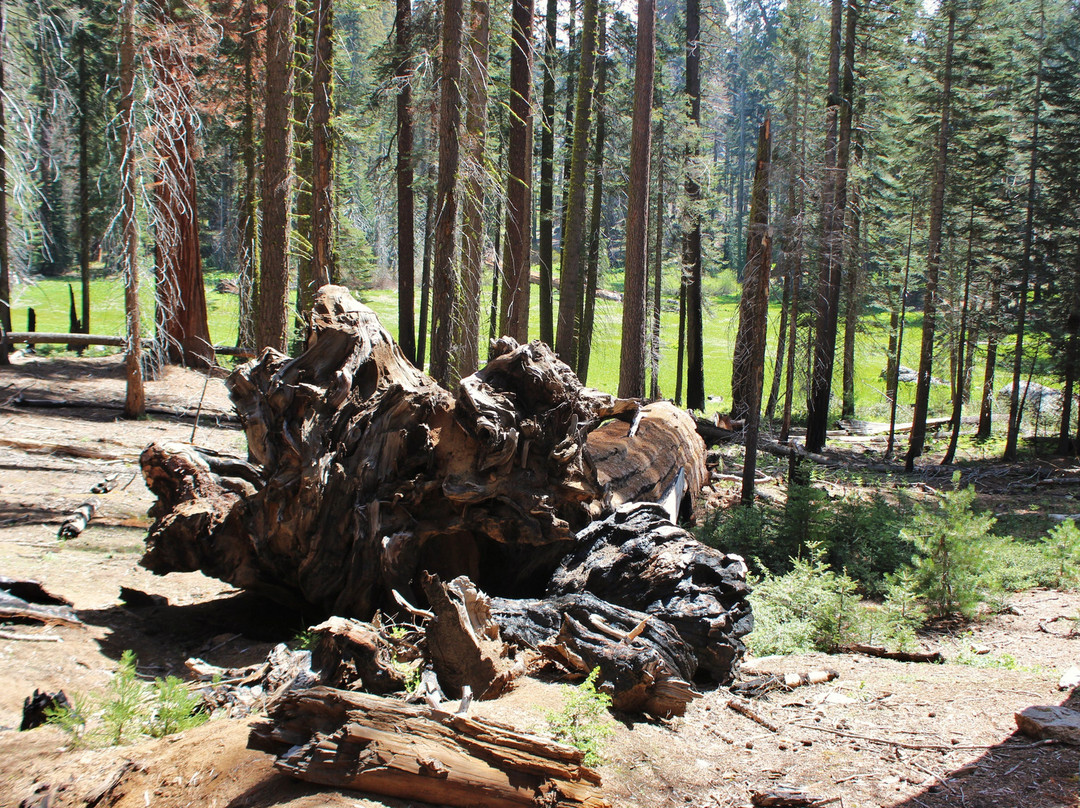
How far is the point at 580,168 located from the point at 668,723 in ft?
48.9

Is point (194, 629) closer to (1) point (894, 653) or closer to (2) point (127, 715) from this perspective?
(2) point (127, 715)

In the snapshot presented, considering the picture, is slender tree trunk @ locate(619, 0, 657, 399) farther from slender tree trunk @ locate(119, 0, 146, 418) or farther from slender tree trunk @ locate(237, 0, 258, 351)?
slender tree trunk @ locate(119, 0, 146, 418)

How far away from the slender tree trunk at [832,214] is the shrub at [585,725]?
678 inches

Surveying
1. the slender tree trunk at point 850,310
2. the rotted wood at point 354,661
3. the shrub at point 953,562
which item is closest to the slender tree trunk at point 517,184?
the shrub at point 953,562

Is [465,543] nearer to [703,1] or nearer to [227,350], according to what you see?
[227,350]

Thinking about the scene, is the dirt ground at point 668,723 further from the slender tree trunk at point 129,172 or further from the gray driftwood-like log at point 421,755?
the slender tree trunk at point 129,172

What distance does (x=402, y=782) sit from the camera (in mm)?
3291

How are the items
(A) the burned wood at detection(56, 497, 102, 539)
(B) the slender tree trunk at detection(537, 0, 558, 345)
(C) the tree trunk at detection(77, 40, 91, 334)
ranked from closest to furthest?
(A) the burned wood at detection(56, 497, 102, 539), (B) the slender tree trunk at detection(537, 0, 558, 345), (C) the tree trunk at detection(77, 40, 91, 334)

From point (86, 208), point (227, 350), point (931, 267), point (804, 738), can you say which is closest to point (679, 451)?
point (804, 738)

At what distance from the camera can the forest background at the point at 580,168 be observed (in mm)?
11227

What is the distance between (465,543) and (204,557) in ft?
7.62

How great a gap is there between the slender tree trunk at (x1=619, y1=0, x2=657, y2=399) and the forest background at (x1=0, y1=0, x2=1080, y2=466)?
0.20ft

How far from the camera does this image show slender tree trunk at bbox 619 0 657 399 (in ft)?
45.1

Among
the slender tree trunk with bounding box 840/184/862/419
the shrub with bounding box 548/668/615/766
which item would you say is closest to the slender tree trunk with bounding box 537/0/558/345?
the slender tree trunk with bounding box 840/184/862/419
